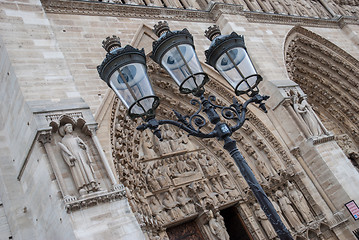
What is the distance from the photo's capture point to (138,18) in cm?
1054

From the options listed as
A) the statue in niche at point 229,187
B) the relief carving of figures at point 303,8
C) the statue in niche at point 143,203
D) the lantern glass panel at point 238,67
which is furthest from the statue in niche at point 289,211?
the relief carving of figures at point 303,8

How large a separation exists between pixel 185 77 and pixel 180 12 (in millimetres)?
6651

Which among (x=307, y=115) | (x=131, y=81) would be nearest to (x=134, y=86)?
(x=131, y=81)

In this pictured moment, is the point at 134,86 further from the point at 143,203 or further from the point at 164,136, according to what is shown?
the point at 164,136

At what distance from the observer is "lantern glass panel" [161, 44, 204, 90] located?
5199 mm

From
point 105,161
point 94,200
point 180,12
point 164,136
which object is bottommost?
point 94,200

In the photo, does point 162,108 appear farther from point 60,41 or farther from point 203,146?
point 60,41

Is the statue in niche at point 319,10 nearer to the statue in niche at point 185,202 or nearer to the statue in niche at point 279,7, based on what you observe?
the statue in niche at point 279,7

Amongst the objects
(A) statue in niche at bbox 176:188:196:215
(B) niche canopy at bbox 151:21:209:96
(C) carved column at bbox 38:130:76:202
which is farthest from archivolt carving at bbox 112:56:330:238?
(B) niche canopy at bbox 151:21:209:96

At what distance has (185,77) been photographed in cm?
523

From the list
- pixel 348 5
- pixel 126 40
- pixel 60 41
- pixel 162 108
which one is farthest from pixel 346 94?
pixel 60 41

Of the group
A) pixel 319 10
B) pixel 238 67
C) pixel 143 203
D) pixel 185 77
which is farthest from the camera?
pixel 319 10

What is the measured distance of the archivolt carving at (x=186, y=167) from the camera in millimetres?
A: 8734

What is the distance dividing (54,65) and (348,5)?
45.8ft
